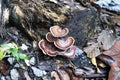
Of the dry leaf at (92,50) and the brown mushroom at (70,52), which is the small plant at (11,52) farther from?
the dry leaf at (92,50)

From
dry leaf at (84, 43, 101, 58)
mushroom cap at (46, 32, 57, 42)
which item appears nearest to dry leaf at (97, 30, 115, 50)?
dry leaf at (84, 43, 101, 58)

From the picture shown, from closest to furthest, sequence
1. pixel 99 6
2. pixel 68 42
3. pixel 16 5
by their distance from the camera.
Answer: pixel 68 42
pixel 16 5
pixel 99 6

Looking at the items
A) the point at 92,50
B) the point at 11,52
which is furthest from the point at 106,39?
the point at 11,52

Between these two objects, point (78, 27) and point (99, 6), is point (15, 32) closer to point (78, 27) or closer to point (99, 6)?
point (78, 27)

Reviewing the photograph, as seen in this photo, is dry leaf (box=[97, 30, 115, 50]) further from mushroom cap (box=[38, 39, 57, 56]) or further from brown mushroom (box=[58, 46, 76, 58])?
mushroom cap (box=[38, 39, 57, 56])

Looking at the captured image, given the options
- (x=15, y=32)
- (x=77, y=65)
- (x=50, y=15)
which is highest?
(x=50, y=15)

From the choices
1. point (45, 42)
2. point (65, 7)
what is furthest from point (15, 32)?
point (65, 7)
